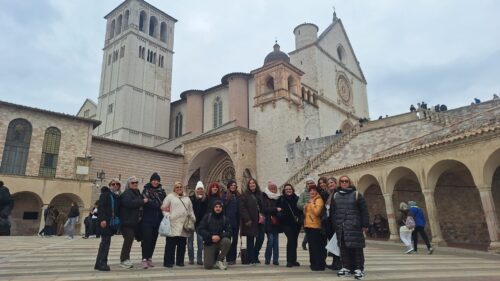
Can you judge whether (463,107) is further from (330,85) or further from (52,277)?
(52,277)

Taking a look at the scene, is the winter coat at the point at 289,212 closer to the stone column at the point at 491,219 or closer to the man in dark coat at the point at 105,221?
the man in dark coat at the point at 105,221

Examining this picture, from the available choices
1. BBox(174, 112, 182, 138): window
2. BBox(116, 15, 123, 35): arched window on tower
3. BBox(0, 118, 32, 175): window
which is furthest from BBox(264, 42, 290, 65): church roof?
BBox(116, 15, 123, 35): arched window on tower

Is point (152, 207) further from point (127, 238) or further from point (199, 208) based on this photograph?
point (199, 208)

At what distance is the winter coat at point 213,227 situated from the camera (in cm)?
571

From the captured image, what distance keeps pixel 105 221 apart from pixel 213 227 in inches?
67.1

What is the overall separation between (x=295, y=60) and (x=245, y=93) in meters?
6.04

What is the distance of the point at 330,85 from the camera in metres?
32.0

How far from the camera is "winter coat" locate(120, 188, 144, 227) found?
17.9 ft

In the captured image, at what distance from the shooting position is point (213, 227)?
18.9 feet

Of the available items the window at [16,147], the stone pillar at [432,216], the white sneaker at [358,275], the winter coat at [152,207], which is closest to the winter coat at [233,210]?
the winter coat at [152,207]

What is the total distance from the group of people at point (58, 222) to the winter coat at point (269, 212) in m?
11.7

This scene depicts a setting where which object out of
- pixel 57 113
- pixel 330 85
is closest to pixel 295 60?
pixel 330 85

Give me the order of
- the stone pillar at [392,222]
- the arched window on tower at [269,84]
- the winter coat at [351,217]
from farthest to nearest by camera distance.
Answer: the arched window on tower at [269,84] < the stone pillar at [392,222] < the winter coat at [351,217]

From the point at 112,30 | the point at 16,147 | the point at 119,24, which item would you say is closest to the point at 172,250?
the point at 16,147
